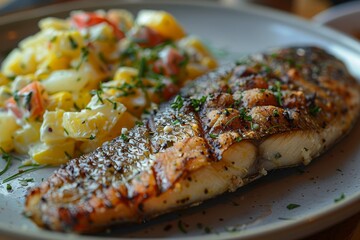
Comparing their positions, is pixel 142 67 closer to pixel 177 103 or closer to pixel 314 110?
pixel 177 103

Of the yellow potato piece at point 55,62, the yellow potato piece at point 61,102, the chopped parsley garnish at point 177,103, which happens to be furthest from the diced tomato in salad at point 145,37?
the chopped parsley garnish at point 177,103

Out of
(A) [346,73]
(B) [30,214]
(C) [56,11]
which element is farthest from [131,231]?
(C) [56,11]

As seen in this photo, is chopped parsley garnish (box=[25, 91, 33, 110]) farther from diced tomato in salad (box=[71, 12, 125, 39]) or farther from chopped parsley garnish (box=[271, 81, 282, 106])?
chopped parsley garnish (box=[271, 81, 282, 106])

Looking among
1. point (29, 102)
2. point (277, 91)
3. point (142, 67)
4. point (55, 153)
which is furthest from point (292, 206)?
point (29, 102)

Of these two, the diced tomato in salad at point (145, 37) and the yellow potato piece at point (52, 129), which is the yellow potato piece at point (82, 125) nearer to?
the yellow potato piece at point (52, 129)

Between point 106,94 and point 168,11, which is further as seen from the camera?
point 168,11

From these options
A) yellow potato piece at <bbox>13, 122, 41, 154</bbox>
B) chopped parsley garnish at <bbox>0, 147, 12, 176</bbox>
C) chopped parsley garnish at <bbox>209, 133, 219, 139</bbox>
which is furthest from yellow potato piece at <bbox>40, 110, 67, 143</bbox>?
chopped parsley garnish at <bbox>209, 133, 219, 139</bbox>

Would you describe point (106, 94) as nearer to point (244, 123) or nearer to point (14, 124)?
point (14, 124)
